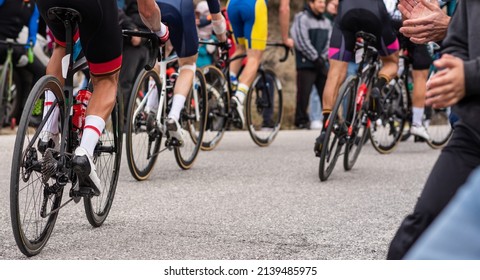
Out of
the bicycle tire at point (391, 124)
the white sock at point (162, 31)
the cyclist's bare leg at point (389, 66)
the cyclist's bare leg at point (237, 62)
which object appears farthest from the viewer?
the cyclist's bare leg at point (237, 62)

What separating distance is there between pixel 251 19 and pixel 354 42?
2.77 meters

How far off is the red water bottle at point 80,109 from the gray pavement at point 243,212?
615mm

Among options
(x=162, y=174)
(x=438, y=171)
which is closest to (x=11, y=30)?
(x=162, y=174)

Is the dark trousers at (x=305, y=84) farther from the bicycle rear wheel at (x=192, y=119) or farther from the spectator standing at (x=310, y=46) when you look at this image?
the bicycle rear wheel at (x=192, y=119)

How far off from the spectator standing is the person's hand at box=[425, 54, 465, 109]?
12070mm

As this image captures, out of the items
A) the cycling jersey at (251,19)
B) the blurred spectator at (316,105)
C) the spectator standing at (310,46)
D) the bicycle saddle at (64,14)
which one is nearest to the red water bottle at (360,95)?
the cycling jersey at (251,19)

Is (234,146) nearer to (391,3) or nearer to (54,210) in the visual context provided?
(391,3)

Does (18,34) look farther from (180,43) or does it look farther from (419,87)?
(419,87)

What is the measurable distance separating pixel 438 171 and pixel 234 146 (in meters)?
8.82

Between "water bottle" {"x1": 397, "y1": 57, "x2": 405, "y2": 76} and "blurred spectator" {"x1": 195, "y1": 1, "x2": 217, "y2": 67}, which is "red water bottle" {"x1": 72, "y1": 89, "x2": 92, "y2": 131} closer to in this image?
"water bottle" {"x1": 397, "y1": 57, "x2": 405, "y2": 76}

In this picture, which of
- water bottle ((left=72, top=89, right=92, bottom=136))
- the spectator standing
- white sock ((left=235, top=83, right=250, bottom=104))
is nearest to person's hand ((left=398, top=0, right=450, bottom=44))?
water bottle ((left=72, top=89, right=92, bottom=136))

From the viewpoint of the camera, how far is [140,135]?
7.73m

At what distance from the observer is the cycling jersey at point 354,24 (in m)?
8.29

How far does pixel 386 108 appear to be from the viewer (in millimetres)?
10219
